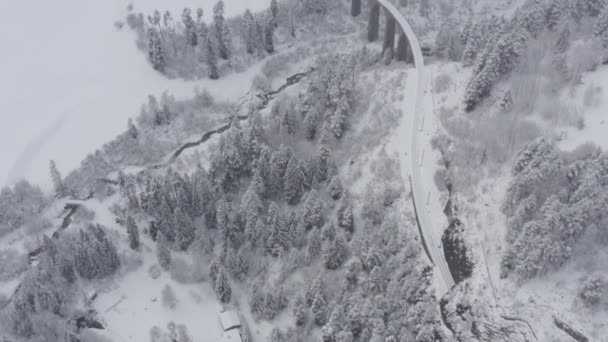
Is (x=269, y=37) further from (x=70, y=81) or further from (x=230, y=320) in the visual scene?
(x=230, y=320)

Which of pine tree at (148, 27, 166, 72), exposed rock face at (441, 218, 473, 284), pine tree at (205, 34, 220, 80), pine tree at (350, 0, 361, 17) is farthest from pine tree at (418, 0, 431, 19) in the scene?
exposed rock face at (441, 218, 473, 284)

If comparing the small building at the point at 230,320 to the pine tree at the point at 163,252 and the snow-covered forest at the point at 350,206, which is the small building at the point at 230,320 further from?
the pine tree at the point at 163,252

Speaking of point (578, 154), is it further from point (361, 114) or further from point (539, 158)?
point (361, 114)

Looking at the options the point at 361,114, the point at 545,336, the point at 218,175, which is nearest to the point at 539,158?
the point at 545,336

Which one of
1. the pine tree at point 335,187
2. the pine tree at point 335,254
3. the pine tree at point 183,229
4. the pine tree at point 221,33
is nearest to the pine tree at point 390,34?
the pine tree at point 221,33

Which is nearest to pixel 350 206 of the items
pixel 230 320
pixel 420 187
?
pixel 420 187
